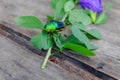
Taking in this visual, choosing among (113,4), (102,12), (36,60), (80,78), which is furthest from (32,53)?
(113,4)

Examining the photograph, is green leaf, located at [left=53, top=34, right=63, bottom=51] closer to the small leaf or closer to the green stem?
the small leaf

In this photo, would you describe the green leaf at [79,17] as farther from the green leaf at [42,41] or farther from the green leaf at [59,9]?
the green leaf at [42,41]

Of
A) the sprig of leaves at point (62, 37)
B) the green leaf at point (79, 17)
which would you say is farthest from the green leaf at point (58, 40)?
the green leaf at point (79, 17)

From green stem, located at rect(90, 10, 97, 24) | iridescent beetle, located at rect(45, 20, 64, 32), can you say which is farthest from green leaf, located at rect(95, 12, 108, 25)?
iridescent beetle, located at rect(45, 20, 64, 32)

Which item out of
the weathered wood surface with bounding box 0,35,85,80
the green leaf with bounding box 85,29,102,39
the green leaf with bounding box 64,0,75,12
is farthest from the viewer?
the green leaf with bounding box 64,0,75,12

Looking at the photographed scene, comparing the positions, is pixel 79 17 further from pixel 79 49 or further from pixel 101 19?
pixel 79 49

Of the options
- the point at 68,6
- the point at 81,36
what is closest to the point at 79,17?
the point at 68,6
